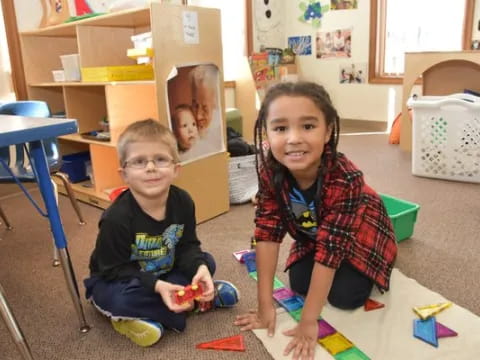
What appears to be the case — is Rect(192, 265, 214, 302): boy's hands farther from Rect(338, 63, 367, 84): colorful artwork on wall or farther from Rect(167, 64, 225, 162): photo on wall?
Rect(338, 63, 367, 84): colorful artwork on wall

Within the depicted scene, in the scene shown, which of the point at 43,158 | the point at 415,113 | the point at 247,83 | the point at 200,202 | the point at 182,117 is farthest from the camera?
the point at 247,83

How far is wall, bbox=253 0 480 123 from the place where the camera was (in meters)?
3.69

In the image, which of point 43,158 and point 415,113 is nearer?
point 43,158

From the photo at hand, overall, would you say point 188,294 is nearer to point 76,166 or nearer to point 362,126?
point 76,166

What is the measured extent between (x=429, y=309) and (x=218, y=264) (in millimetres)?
681

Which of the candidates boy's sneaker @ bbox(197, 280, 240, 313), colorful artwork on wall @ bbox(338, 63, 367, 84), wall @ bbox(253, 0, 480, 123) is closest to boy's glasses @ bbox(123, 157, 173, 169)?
boy's sneaker @ bbox(197, 280, 240, 313)

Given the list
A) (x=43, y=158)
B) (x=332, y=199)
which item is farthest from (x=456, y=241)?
(x=43, y=158)

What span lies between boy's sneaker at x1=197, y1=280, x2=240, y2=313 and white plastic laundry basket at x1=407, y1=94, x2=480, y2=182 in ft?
5.26

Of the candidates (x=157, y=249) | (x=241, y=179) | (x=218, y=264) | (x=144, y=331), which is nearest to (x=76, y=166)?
(x=241, y=179)

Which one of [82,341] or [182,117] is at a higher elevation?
[182,117]

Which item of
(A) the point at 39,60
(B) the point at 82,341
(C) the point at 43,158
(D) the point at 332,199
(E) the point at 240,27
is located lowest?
(B) the point at 82,341

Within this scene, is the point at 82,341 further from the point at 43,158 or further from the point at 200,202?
the point at 200,202

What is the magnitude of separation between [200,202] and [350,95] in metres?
2.43

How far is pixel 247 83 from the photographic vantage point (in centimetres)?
352
